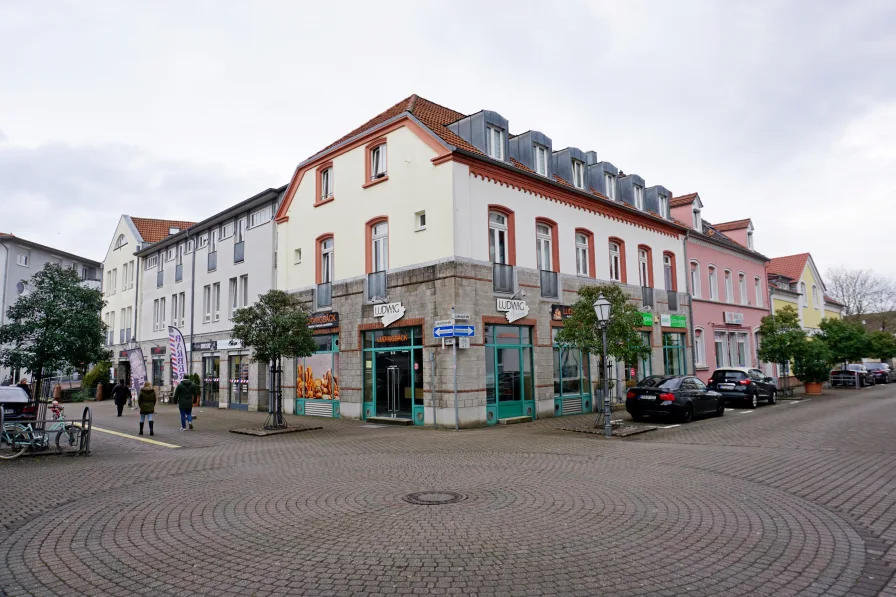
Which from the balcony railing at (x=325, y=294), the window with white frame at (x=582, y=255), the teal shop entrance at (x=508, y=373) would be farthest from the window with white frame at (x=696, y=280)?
the balcony railing at (x=325, y=294)

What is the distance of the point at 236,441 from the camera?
49.6ft

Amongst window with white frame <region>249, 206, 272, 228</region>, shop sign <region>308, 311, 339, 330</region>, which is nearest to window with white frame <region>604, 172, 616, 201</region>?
shop sign <region>308, 311, 339, 330</region>

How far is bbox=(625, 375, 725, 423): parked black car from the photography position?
57.1 ft

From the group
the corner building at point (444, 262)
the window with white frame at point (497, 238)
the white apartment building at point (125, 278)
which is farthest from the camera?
the white apartment building at point (125, 278)

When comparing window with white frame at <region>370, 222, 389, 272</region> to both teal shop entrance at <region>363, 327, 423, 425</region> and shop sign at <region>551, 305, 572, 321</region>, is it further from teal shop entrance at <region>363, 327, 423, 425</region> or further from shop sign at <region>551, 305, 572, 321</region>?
shop sign at <region>551, 305, 572, 321</region>

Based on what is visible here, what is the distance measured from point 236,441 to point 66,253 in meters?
51.0

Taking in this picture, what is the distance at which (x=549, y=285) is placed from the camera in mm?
19984

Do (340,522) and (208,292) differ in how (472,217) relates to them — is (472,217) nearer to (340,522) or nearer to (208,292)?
(340,522)

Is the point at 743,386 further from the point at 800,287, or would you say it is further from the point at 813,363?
the point at 800,287

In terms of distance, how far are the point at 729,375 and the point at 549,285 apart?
8904 mm

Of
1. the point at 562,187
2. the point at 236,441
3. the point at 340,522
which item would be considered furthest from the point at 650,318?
the point at 340,522

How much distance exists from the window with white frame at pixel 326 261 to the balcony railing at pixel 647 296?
12.8 meters

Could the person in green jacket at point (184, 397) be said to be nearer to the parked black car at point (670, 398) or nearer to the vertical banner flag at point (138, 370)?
the vertical banner flag at point (138, 370)

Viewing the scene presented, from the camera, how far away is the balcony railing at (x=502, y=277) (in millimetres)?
18022
